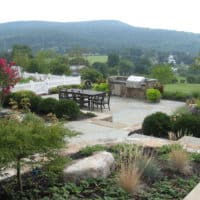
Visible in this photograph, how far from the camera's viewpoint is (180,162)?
16.8 ft

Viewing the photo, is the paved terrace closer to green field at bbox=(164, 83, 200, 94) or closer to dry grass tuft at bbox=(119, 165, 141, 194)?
dry grass tuft at bbox=(119, 165, 141, 194)

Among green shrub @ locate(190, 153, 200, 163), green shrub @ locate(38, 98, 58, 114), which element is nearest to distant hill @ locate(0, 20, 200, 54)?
green shrub @ locate(38, 98, 58, 114)

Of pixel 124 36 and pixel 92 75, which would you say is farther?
pixel 124 36

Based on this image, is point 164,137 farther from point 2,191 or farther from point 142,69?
point 142,69

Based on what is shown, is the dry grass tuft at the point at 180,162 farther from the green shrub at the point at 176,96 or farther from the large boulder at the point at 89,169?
the green shrub at the point at 176,96

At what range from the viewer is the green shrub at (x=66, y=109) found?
32.6ft

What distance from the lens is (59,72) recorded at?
26.8 m

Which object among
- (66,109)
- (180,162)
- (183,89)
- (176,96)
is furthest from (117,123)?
(183,89)

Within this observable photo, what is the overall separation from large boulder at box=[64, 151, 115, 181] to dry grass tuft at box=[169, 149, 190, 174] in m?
0.88

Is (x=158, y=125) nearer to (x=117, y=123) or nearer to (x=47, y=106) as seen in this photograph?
(x=117, y=123)

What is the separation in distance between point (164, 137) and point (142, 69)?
3234cm

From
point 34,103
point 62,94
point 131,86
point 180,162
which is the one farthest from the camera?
point 131,86

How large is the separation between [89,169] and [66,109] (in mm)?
5342

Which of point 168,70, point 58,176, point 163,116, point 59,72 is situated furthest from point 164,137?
point 59,72
